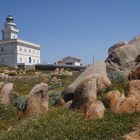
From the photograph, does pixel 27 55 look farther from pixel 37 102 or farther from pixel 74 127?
pixel 74 127

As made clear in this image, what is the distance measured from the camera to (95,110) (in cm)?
1553

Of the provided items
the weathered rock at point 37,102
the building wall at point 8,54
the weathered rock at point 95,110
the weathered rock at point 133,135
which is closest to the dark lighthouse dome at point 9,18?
the building wall at point 8,54

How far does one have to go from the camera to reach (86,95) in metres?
17.8

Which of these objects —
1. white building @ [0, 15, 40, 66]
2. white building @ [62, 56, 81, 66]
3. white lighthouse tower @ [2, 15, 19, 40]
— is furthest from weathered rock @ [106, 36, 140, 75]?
white lighthouse tower @ [2, 15, 19, 40]

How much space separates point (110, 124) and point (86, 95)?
414 cm

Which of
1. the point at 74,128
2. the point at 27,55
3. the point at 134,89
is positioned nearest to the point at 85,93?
the point at 134,89

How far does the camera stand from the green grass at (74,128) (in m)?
13.1

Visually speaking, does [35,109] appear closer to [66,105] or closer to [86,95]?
[66,105]

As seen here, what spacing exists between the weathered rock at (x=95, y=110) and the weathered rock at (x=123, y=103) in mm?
420

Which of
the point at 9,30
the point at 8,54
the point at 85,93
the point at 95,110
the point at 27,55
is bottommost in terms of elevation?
the point at 95,110

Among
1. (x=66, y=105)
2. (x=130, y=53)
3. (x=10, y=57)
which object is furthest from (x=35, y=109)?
(x=10, y=57)

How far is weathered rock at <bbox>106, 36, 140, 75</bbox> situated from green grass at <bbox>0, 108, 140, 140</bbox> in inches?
554

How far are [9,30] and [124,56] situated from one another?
122 metres

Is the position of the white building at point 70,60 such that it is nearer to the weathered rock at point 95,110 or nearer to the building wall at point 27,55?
the building wall at point 27,55
